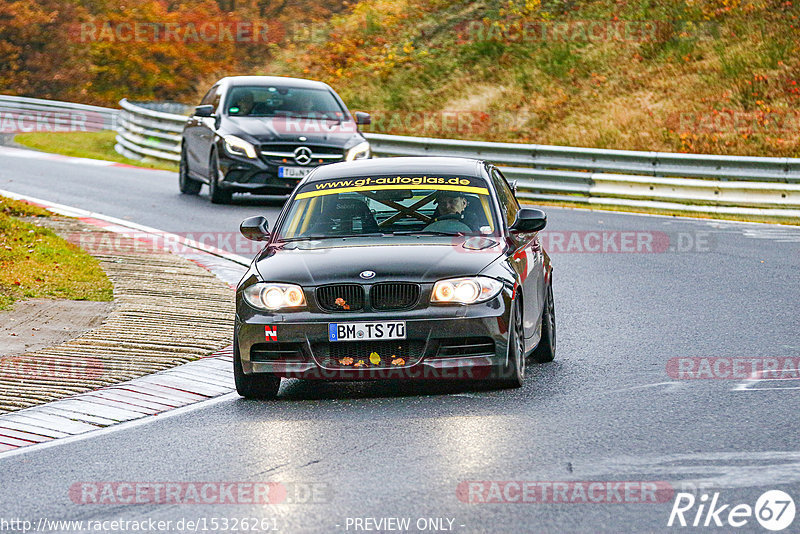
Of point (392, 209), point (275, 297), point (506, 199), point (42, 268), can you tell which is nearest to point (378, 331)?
point (275, 297)

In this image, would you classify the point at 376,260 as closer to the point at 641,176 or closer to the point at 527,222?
the point at 527,222

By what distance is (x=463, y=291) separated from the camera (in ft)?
28.4

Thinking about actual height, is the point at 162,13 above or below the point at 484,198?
below

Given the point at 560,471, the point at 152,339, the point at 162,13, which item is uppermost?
the point at 560,471

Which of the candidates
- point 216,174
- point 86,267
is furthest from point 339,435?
point 216,174

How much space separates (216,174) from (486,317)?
1268 centimetres

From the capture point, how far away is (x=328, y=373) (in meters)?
8.61

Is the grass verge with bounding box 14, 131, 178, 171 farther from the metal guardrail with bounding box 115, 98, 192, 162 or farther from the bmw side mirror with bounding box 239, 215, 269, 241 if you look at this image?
the bmw side mirror with bounding box 239, 215, 269, 241

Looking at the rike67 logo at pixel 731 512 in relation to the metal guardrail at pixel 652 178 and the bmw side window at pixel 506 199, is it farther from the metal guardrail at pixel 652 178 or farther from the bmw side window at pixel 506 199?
the metal guardrail at pixel 652 178

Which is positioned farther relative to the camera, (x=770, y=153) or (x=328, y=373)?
(x=770, y=153)

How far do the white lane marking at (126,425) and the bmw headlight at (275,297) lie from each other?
71cm

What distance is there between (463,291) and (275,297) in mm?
1187

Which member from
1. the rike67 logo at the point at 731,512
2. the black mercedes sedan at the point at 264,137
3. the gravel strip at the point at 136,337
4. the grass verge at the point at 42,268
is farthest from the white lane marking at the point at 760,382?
the black mercedes sedan at the point at 264,137

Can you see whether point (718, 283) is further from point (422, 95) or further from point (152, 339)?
point (422, 95)
